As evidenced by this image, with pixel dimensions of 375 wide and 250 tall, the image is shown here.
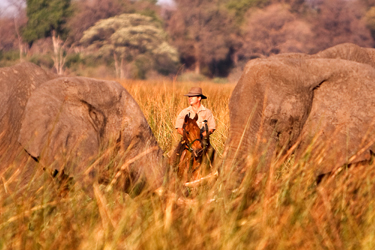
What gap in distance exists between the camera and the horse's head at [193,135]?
409cm

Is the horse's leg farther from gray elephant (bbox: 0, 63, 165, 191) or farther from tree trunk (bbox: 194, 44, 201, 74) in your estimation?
tree trunk (bbox: 194, 44, 201, 74)

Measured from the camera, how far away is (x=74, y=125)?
3.28 metres

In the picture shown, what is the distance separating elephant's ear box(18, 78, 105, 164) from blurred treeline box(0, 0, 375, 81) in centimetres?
2358

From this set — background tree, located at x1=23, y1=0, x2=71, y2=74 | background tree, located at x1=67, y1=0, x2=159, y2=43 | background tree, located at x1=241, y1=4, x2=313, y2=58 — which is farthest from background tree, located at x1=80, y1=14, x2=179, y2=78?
background tree, located at x1=241, y1=4, x2=313, y2=58

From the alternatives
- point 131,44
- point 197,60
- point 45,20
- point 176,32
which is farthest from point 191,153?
point 176,32

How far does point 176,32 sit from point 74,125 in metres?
33.3

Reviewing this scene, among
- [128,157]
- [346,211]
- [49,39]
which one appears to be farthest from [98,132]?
[49,39]

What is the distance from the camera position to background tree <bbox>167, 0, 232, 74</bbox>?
34219mm

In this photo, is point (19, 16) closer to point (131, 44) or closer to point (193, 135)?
point (131, 44)

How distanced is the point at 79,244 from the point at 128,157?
1.39 m

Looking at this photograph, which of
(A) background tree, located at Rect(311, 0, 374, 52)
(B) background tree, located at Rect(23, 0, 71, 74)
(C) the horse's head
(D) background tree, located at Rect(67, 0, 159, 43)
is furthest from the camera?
(A) background tree, located at Rect(311, 0, 374, 52)

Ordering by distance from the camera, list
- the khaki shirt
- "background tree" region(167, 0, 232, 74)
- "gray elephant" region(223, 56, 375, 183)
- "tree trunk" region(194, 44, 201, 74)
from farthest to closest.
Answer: "tree trunk" region(194, 44, 201, 74) < "background tree" region(167, 0, 232, 74) < the khaki shirt < "gray elephant" region(223, 56, 375, 183)

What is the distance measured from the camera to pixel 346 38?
33.4m

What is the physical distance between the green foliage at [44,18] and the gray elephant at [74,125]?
94.6 ft
